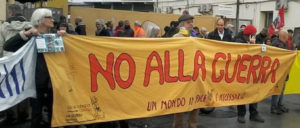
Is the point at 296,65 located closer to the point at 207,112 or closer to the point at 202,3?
the point at 207,112

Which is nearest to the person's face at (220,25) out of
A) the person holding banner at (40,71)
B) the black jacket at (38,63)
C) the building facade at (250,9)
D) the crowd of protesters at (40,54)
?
the crowd of protesters at (40,54)

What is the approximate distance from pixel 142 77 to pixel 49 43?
1415 mm

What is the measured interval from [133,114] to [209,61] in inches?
62.3

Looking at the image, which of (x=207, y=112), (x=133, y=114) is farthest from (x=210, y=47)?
(x=207, y=112)

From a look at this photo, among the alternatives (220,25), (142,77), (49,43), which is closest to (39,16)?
(49,43)

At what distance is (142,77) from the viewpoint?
17.1 feet

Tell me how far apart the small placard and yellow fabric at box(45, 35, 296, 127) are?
3.7 inches

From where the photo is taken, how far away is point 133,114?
513cm

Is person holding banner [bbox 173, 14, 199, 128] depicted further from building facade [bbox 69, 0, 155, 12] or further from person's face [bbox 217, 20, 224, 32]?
building facade [bbox 69, 0, 155, 12]

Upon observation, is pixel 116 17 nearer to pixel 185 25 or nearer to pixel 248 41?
pixel 248 41

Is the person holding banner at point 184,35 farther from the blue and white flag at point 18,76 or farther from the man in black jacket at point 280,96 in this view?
the man in black jacket at point 280,96

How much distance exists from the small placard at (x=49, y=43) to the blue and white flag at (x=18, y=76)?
14 cm

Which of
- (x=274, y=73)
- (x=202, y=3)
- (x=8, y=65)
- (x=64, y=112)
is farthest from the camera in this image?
(x=202, y=3)

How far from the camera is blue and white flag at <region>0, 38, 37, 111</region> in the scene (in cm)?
419
